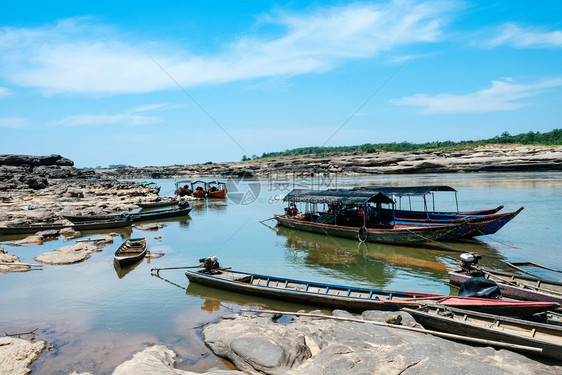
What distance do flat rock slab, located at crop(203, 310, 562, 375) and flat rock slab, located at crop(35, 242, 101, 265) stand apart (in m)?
11.7

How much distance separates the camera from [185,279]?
50.4 feet

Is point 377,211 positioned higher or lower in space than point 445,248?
higher

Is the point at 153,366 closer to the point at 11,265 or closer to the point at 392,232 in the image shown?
the point at 11,265

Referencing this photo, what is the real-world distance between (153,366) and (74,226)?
21638 millimetres

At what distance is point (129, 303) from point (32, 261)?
9.07 metres

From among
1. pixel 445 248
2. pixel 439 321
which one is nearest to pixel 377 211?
pixel 445 248

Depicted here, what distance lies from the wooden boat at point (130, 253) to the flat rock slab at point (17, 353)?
21.8ft

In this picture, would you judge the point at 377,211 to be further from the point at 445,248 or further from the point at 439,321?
the point at 439,321

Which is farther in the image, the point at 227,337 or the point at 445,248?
the point at 445,248

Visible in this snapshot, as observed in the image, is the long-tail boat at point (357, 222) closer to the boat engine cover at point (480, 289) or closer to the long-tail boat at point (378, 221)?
the long-tail boat at point (378, 221)

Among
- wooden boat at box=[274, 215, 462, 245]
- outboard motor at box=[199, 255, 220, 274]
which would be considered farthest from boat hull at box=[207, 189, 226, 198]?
outboard motor at box=[199, 255, 220, 274]

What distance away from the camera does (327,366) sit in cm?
724

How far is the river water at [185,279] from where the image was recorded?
991 cm

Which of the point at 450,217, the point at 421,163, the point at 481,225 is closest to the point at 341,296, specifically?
the point at 481,225
